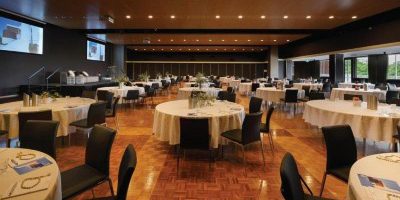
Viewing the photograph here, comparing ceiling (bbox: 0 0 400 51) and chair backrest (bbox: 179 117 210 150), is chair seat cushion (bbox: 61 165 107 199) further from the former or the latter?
ceiling (bbox: 0 0 400 51)

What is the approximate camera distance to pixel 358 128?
13.6 ft

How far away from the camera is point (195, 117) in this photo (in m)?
3.84

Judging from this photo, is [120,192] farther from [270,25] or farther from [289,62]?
[289,62]

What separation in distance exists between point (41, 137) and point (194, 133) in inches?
69.4

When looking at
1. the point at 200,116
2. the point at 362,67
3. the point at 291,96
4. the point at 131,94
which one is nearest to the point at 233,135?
the point at 200,116

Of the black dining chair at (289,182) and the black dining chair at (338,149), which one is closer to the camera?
the black dining chair at (289,182)

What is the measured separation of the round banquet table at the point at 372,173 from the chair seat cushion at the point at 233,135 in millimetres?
1867

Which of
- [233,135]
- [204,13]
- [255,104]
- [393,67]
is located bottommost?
[233,135]

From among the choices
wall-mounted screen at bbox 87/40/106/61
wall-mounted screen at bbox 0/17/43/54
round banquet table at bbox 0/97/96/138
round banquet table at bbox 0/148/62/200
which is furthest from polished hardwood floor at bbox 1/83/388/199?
wall-mounted screen at bbox 87/40/106/61

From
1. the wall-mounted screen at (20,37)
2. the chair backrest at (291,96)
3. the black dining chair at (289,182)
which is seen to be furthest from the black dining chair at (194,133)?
the wall-mounted screen at (20,37)

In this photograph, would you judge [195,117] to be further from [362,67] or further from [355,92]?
[362,67]

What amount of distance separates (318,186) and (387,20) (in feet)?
28.1

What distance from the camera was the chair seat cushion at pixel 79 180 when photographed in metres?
2.25

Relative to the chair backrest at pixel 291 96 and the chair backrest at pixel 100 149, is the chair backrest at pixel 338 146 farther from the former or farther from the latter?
the chair backrest at pixel 291 96
